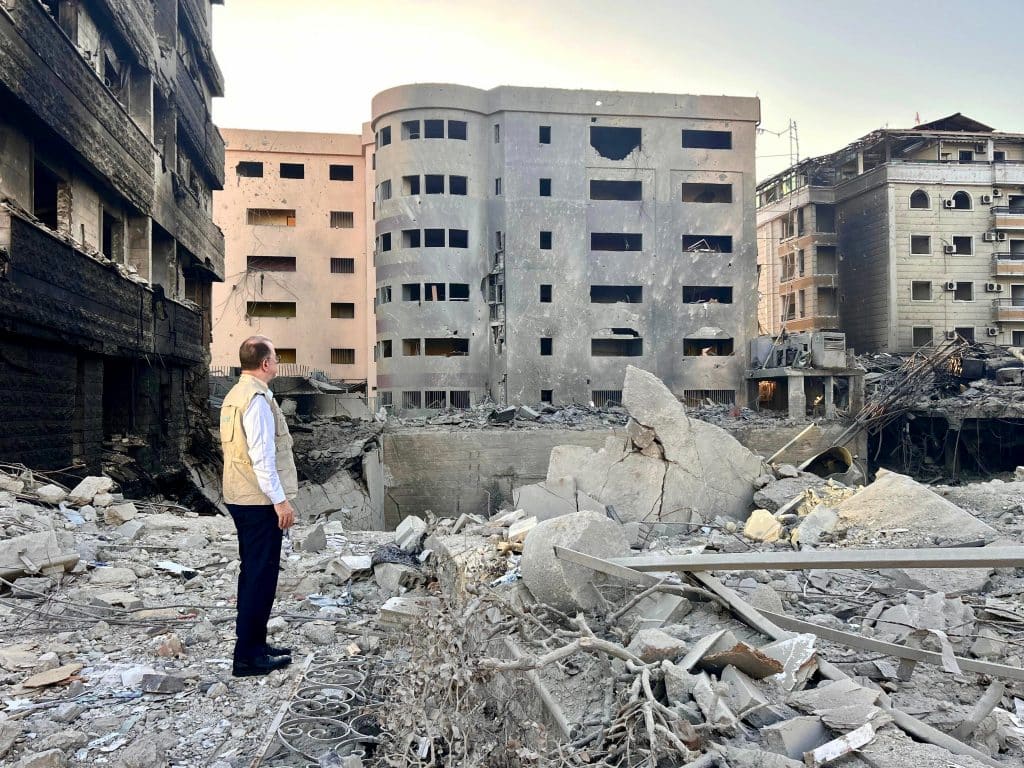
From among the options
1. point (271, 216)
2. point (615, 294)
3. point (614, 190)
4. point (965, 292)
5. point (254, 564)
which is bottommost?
point (254, 564)

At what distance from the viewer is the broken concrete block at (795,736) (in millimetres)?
2658

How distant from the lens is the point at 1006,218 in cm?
3516

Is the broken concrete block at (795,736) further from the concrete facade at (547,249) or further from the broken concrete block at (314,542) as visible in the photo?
the concrete facade at (547,249)

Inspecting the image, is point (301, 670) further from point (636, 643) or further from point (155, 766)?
point (636, 643)

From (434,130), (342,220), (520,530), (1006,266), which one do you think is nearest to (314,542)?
(520,530)

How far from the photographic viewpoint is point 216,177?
21500 millimetres

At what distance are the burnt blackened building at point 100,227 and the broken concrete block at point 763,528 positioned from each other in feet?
28.1

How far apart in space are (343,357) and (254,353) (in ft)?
109

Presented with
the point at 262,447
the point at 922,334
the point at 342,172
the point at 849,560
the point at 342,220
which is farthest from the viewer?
the point at 342,172

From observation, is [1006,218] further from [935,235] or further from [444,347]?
[444,347]

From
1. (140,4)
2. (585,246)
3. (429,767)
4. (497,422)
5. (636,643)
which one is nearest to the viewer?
(429,767)

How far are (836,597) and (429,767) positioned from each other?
331 centimetres

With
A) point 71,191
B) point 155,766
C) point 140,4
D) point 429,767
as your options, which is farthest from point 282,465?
point 140,4

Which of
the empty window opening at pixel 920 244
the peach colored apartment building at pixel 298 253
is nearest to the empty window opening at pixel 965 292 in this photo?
the empty window opening at pixel 920 244
